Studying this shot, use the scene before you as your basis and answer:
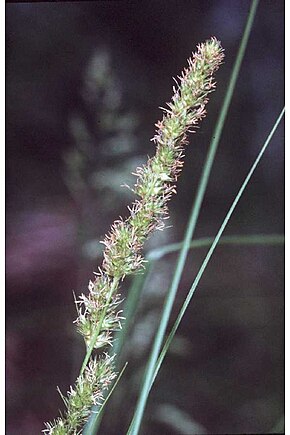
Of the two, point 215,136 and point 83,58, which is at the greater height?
point 83,58

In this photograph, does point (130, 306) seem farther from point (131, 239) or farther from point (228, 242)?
point (131, 239)

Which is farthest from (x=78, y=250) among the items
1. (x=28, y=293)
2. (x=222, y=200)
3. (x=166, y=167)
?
(x=166, y=167)

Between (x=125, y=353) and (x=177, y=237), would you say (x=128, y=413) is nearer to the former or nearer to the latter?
(x=125, y=353)

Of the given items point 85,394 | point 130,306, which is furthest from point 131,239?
point 130,306

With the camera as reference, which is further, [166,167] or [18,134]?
[18,134]

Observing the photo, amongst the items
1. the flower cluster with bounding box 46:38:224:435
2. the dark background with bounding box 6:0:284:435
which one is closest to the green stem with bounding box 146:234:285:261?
the dark background with bounding box 6:0:284:435

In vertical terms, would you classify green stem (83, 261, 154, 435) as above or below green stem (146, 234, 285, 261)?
below

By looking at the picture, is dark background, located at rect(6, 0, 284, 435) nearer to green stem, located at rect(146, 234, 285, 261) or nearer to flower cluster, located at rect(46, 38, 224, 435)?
green stem, located at rect(146, 234, 285, 261)

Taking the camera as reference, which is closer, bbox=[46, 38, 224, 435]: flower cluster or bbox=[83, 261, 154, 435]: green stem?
bbox=[46, 38, 224, 435]: flower cluster

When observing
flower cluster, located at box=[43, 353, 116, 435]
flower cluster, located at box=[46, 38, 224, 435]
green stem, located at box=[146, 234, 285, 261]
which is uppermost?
green stem, located at box=[146, 234, 285, 261]
